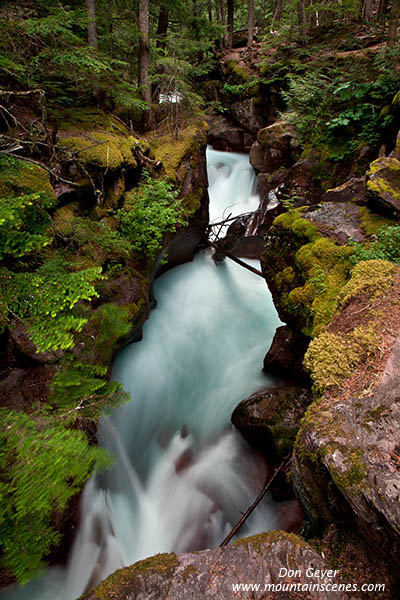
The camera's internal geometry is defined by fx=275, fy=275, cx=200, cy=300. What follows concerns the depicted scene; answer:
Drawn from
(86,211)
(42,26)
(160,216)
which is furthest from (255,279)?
(42,26)

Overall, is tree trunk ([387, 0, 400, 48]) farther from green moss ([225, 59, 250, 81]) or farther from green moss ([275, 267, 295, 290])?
green moss ([275, 267, 295, 290])

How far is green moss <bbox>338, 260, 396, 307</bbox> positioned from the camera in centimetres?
322

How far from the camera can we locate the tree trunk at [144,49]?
23.5 ft

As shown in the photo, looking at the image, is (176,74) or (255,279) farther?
(255,279)

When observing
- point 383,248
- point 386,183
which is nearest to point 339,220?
point 386,183

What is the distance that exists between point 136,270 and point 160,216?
124 cm

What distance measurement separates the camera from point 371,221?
4559 millimetres

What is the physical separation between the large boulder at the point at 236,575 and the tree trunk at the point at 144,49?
980 cm

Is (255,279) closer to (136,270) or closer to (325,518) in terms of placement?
(136,270)

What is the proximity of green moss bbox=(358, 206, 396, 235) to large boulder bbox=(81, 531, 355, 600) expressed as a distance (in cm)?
423

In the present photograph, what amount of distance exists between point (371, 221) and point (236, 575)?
4.91 meters

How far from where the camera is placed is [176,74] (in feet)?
24.8

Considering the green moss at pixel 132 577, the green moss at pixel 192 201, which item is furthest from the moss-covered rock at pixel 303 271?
the green moss at pixel 192 201

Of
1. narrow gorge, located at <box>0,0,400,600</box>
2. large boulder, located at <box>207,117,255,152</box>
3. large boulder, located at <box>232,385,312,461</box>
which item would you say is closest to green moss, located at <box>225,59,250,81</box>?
large boulder, located at <box>207,117,255,152</box>
